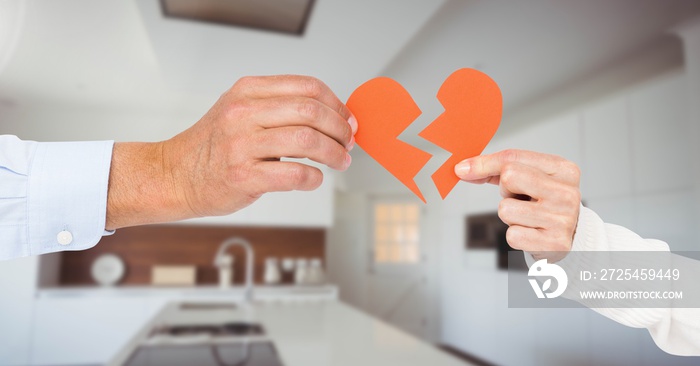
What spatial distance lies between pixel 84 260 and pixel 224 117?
3.32 m

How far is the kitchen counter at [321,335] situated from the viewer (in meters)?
1.15

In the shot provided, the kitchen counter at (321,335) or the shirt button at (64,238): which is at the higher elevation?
the shirt button at (64,238)

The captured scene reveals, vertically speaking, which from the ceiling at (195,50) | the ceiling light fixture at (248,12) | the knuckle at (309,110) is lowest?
the knuckle at (309,110)

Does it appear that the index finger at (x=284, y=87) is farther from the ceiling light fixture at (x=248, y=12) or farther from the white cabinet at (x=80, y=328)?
the white cabinet at (x=80, y=328)

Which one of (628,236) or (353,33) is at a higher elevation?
(353,33)

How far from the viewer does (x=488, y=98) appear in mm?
488

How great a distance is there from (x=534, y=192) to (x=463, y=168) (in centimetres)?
7

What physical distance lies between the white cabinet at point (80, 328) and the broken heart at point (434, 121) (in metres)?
2.78

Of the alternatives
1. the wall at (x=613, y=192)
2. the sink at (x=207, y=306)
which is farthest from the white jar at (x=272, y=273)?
the wall at (x=613, y=192)

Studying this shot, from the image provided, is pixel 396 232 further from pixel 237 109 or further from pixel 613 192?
pixel 237 109

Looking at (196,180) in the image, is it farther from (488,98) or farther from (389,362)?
(389,362)

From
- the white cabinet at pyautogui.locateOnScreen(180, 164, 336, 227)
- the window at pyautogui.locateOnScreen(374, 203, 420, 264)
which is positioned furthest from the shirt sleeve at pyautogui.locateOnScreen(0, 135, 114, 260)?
the window at pyautogui.locateOnScreen(374, 203, 420, 264)

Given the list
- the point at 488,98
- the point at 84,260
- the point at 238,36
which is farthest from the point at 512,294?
the point at 488,98

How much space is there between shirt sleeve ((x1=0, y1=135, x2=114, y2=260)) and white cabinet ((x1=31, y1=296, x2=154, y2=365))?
261cm
